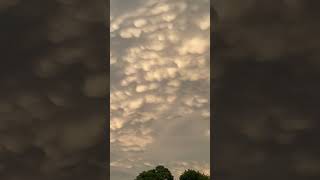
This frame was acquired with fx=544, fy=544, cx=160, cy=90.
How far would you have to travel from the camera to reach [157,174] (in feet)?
136

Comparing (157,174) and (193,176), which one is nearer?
(157,174)

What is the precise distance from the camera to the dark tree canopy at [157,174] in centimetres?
4147

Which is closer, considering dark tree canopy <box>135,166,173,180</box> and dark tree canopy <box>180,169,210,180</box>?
dark tree canopy <box>135,166,173,180</box>

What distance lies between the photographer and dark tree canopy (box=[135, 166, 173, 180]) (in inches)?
1633

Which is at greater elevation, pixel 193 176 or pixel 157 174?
pixel 157 174

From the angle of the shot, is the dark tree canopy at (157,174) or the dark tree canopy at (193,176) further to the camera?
the dark tree canopy at (193,176)
